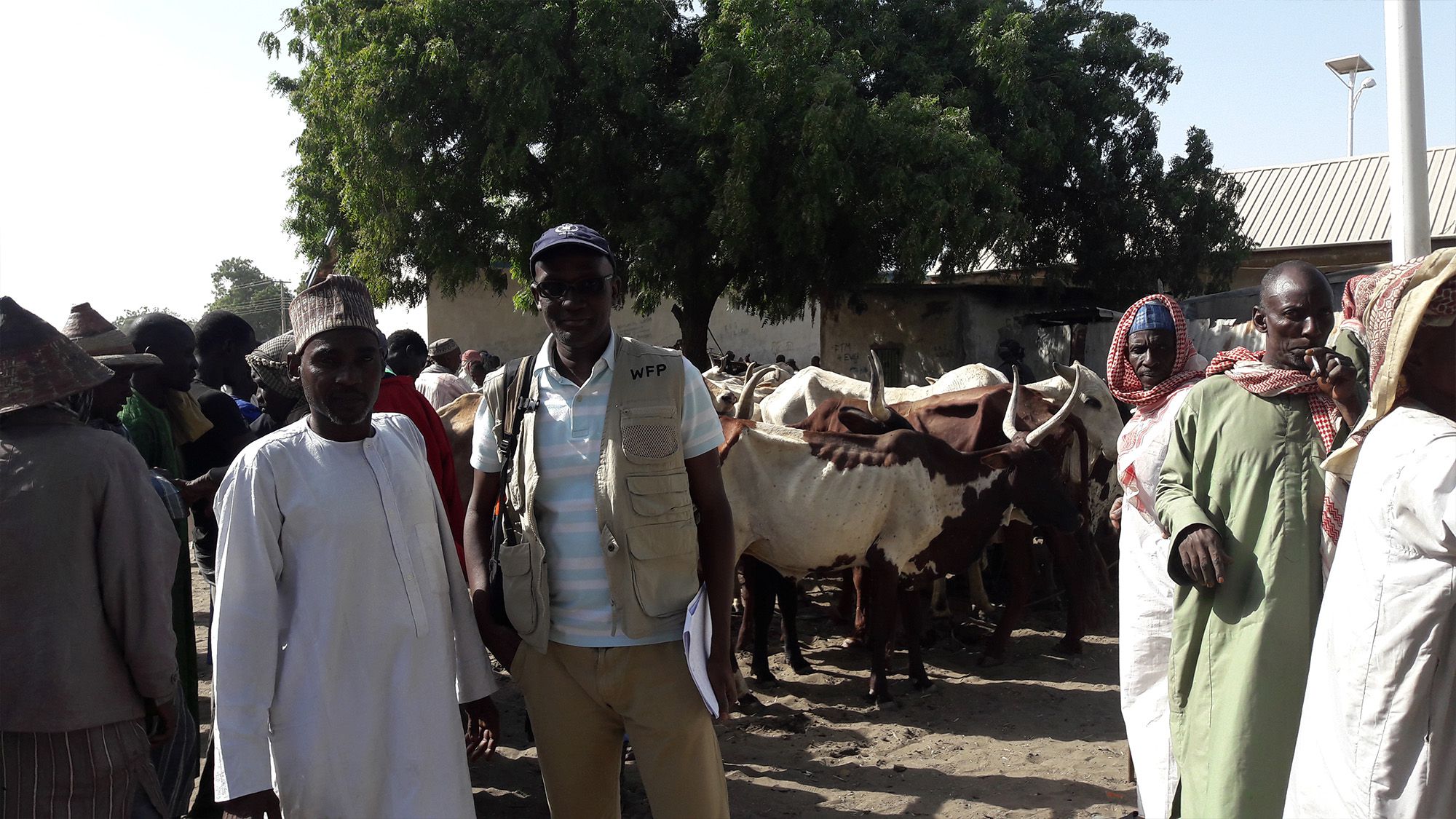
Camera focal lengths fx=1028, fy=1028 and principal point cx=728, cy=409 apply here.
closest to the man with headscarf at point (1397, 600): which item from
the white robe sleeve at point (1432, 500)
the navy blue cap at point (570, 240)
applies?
the white robe sleeve at point (1432, 500)

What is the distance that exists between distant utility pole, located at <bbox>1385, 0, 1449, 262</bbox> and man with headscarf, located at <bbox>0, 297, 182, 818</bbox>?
849cm

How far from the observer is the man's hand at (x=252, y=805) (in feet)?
7.61

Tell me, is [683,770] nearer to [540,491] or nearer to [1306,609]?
[540,491]

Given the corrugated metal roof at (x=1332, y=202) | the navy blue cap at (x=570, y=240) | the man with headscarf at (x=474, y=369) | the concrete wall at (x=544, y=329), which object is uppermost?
the corrugated metal roof at (x=1332, y=202)

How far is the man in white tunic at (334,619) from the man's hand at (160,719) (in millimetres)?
563

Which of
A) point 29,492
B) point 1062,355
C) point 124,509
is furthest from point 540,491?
point 1062,355

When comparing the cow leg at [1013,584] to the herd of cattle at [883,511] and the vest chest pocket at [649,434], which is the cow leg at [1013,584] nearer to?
the herd of cattle at [883,511]

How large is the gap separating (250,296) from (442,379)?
5676 centimetres

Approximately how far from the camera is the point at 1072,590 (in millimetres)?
7262

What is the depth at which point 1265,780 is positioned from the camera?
292cm

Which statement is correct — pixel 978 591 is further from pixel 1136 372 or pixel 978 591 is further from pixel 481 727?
pixel 481 727

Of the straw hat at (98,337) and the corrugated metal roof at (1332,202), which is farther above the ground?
the corrugated metal roof at (1332,202)

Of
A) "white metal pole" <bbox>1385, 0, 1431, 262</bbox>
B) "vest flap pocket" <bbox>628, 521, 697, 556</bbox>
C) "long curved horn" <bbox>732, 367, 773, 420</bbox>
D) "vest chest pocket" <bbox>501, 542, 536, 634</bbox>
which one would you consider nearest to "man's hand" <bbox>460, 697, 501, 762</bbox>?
"vest chest pocket" <bbox>501, 542, 536, 634</bbox>

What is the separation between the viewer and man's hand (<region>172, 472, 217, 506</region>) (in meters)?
3.82
